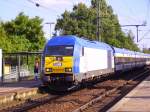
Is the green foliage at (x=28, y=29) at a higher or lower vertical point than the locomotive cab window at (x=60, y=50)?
higher

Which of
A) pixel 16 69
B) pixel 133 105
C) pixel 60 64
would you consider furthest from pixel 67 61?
pixel 16 69

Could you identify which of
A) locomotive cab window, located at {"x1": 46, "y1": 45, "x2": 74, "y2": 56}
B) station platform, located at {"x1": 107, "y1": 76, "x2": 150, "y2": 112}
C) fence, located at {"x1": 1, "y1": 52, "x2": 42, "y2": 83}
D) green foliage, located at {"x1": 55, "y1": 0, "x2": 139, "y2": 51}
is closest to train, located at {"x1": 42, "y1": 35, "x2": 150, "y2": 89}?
locomotive cab window, located at {"x1": 46, "y1": 45, "x2": 74, "y2": 56}

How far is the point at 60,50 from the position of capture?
25094 millimetres

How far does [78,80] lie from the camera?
992 inches

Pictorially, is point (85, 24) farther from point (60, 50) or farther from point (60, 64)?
point (60, 64)

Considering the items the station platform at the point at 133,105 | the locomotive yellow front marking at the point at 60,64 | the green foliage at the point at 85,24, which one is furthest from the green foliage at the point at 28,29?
the station platform at the point at 133,105

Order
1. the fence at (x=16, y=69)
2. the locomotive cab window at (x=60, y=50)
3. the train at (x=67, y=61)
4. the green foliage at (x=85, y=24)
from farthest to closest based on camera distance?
the green foliage at (x=85, y=24) < the fence at (x=16, y=69) < the locomotive cab window at (x=60, y=50) < the train at (x=67, y=61)

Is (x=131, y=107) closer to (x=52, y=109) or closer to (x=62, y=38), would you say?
(x=52, y=109)

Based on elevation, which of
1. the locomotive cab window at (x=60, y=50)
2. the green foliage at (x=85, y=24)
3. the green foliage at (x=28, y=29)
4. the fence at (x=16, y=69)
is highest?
the green foliage at (x=85, y=24)

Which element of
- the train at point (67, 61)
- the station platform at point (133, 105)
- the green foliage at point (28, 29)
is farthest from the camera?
the green foliage at point (28, 29)

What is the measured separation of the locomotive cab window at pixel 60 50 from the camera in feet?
81.5

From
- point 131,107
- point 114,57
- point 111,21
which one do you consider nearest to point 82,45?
point 131,107

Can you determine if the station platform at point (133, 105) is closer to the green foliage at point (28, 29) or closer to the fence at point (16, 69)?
the fence at point (16, 69)

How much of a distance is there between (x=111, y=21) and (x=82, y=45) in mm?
73826
